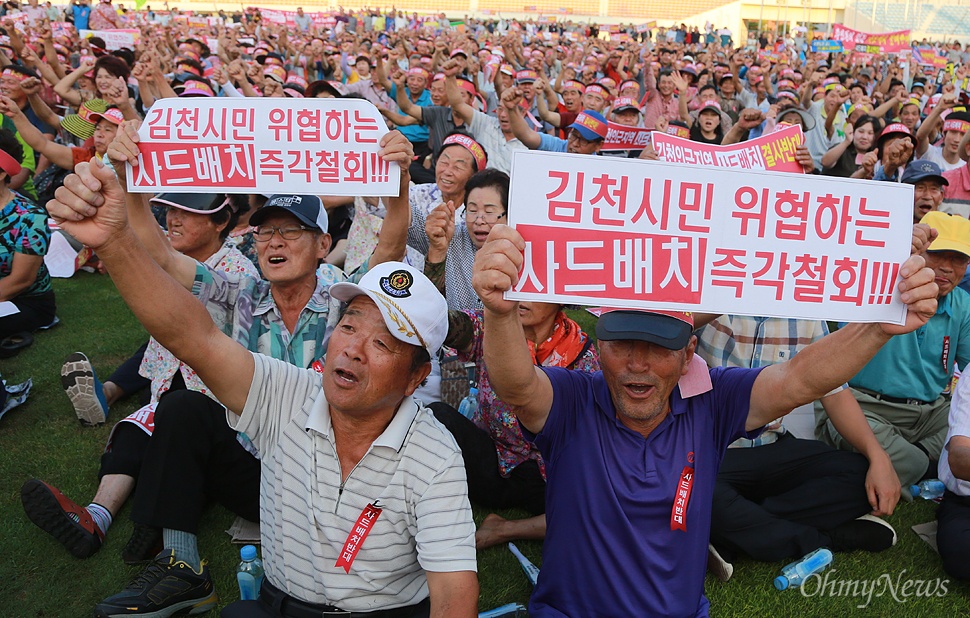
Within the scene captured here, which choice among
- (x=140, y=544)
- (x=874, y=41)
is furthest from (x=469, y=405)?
(x=874, y=41)

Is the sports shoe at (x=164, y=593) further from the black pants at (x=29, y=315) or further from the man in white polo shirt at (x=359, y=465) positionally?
the black pants at (x=29, y=315)

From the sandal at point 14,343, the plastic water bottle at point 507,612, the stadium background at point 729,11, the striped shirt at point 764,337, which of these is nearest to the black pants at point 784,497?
the striped shirt at point 764,337

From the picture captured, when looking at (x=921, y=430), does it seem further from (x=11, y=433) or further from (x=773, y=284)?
(x=11, y=433)

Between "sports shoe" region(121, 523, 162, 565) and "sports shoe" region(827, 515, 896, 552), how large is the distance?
10.5ft

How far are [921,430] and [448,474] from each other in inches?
128

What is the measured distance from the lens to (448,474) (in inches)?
94.7

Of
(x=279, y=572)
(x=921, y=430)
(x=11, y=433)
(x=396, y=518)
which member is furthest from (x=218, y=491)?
(x=921, y=430)

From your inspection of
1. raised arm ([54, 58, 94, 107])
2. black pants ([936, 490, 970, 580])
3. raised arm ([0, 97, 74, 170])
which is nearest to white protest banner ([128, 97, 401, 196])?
black pants ([936, 490, 970, 580])

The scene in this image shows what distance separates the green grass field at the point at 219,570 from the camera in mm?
3381

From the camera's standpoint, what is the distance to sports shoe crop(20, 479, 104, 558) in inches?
131

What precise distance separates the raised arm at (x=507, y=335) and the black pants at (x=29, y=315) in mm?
4950

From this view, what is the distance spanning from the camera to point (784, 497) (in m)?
3.89

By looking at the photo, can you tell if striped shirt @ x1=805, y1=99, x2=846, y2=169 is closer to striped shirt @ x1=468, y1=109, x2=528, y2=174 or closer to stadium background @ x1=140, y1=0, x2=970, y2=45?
striped shirt @ x1=468, y1=109, x2=528, y2=174

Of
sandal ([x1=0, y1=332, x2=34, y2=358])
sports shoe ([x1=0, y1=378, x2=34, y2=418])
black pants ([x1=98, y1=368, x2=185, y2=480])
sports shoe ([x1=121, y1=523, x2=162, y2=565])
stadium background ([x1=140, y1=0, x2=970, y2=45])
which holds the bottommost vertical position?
stadium background ([x1=140, y1=0, x2=970, y2=45])
